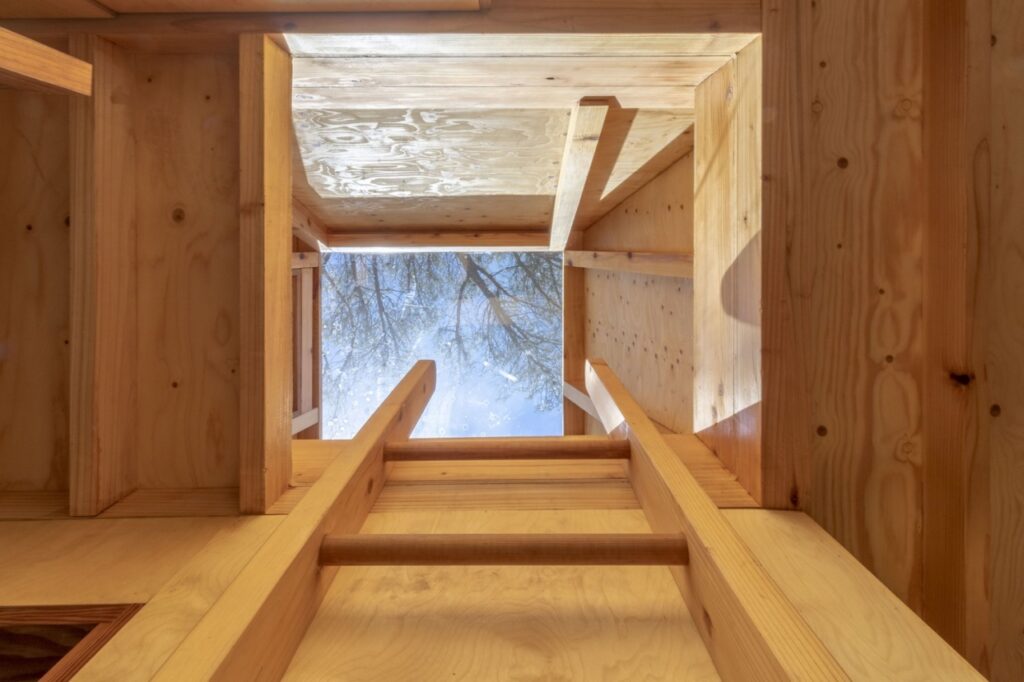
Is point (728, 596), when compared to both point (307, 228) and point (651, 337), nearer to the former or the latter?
point (651, 337)

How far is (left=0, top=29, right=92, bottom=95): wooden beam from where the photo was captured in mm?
719

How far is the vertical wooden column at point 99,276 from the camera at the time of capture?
1106 mm

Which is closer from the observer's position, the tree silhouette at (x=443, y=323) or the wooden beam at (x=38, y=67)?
the wooden beam at (x=38, y=67)

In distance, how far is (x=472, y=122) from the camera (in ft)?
6.89

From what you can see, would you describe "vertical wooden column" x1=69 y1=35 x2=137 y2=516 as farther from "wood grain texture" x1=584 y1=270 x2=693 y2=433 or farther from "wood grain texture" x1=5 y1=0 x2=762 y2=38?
"wood grain texture" x1=584 y1=270 x2=693 y2=433

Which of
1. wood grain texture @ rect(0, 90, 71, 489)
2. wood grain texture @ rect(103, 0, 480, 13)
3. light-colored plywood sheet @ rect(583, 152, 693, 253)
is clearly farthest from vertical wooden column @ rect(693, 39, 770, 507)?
wood grain texture @ rect(0, 90, 71, 489)

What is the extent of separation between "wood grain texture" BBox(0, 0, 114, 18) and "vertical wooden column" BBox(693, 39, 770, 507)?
3.70ft

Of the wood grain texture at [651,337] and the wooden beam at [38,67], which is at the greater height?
the wooden beam at [38,67]

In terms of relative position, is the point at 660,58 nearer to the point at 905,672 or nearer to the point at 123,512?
Result: the point at 905,672

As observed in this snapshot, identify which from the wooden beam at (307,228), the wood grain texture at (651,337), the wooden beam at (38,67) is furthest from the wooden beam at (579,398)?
the wooden beam at (38,67)

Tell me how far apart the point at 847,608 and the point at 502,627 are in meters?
0.44

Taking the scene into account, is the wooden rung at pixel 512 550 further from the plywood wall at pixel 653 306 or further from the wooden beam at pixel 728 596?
the plywood wall at pixel 653 306

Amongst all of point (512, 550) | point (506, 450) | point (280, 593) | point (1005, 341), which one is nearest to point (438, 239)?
point (506, 450)

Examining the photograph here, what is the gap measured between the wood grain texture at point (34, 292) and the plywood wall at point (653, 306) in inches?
71.9
